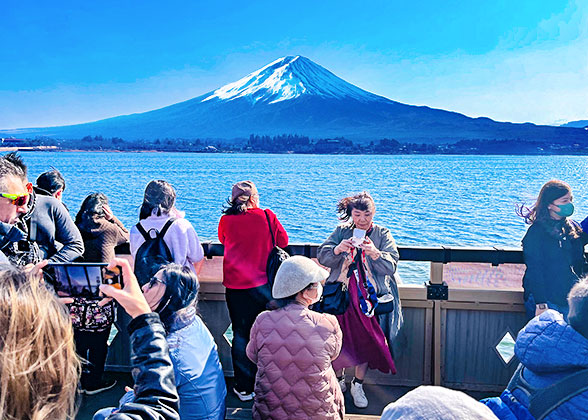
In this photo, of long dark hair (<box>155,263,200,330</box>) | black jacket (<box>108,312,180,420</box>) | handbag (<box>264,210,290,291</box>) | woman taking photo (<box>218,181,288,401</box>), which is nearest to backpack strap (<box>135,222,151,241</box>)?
woman taking photo (<box>218,181,288,401</box>)

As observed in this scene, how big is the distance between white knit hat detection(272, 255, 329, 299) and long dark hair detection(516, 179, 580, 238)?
1540mm

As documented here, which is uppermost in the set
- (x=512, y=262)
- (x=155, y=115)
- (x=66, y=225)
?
→ (x=155, y=115)

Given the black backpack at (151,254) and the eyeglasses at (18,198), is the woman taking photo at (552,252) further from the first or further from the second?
the eyeglasses at (18,198)

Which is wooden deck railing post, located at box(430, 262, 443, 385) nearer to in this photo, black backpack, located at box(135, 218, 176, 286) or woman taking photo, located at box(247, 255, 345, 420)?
woman taking photo, located at box(247, 255, 345, 420)

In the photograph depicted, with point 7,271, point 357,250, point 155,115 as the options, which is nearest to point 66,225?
point 357,250

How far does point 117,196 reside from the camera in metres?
49.0

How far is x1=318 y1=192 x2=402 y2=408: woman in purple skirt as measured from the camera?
3.06m

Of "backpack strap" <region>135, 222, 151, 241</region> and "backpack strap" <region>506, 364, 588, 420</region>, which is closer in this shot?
"backpack strap" <region>506, 364, 588, 420</region>

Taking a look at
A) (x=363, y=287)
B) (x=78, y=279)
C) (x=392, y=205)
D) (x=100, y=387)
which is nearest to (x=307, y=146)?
(x=392, y=205)

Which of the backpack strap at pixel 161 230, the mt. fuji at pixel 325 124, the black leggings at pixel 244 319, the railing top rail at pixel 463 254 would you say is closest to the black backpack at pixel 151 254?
the backpack strap at pixel 161 230

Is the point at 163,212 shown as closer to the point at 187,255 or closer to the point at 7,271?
the point at 187,255

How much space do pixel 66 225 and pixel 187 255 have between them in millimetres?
684

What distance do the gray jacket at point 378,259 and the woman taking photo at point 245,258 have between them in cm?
32

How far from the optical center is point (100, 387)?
3.36 meters
